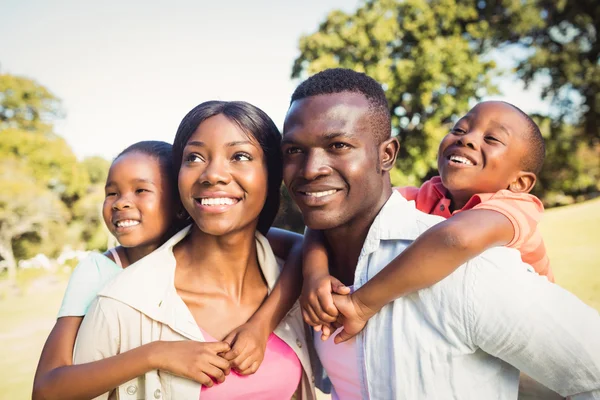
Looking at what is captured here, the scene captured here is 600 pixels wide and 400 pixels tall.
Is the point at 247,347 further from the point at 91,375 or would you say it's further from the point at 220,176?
the point at 220,176

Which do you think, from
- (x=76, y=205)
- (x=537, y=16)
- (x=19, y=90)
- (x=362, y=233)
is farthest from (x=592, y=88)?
(x=19, y=90)

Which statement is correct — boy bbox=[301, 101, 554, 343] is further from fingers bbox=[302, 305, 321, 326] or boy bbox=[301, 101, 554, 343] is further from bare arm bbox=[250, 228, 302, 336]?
bare arm bbox=[250, 228, 302, 336]

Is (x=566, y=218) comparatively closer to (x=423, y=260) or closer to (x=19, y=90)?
(x=423, y=260)

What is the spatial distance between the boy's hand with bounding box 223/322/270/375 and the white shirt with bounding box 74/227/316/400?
0.18 meters

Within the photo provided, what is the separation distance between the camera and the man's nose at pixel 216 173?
218cm

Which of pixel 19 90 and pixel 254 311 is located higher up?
pixel 19 90

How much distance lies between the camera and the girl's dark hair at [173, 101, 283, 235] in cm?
234

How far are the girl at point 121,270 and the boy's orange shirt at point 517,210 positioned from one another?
99 centimetres

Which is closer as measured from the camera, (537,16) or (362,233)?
(362,233)

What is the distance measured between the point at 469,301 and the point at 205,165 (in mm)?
1396

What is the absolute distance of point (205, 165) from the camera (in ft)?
7.48

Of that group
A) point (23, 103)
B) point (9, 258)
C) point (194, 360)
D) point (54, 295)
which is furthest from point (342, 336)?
point (23, 103)

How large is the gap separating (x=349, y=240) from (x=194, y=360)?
37.4 inches

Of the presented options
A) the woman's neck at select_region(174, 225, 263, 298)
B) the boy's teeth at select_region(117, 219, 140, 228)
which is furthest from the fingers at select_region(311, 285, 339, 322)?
the boy's teeth at select_region(117, 219, 140, 228)
